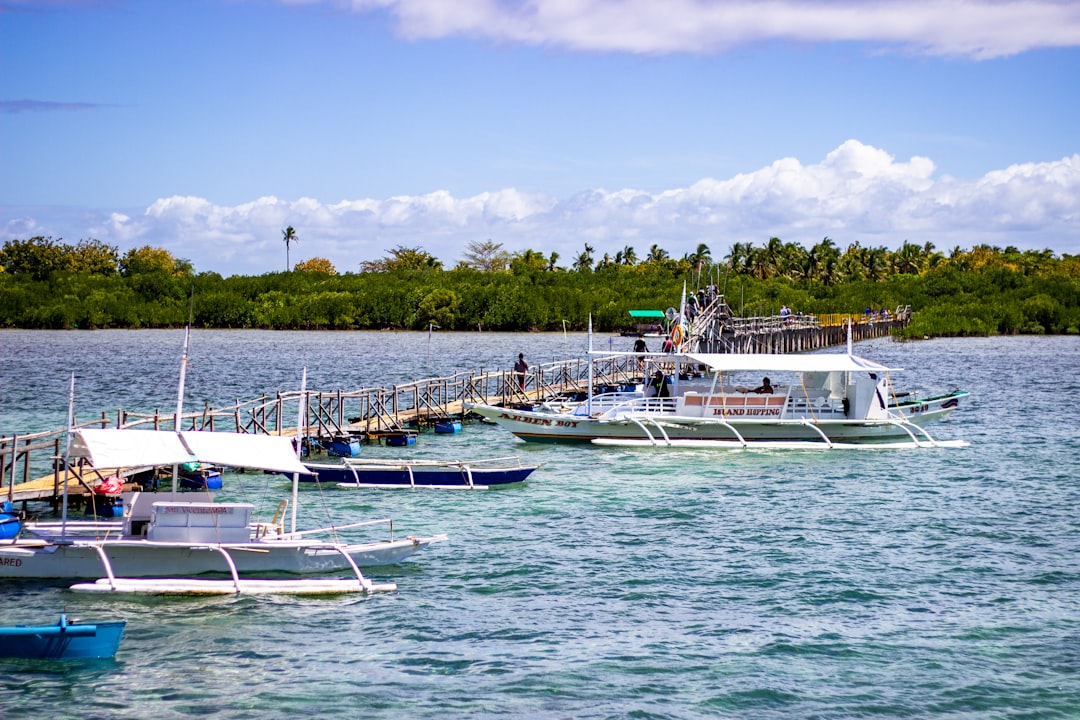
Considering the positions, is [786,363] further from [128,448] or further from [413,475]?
[128,448]

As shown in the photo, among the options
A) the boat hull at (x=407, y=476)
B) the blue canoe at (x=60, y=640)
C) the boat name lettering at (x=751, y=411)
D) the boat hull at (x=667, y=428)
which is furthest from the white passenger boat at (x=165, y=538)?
the boat name lettering at (x=751, y=411)

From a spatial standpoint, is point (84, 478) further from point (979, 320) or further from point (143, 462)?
point (979, 320)

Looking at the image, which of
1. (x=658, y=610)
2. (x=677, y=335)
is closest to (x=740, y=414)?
(x=677, y=335)

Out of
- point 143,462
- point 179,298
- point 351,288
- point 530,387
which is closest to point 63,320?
point 179,298

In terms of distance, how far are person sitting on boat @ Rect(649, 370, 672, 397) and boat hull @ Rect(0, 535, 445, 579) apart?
22404 millimetres

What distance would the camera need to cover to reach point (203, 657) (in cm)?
1978

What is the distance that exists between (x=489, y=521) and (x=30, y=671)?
530 inches

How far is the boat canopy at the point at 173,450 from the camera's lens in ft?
74.5

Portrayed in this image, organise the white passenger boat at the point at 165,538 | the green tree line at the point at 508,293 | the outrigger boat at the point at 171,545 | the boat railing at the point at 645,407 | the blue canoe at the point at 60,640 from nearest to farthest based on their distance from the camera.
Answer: the blue canoe at the point at 60,640 → the outrigger boat at the point at 171,545 → the white passenger boat at the point at 165,538 → the boat railing at the point at 645,407 → the green tree line at the point at 508,293

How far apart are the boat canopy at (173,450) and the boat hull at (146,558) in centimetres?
160

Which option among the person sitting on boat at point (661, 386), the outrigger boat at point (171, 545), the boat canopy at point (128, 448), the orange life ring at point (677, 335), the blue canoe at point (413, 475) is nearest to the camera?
the boat canopy at point (128, 448)

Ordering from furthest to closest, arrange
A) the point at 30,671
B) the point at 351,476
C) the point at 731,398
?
1. the point at 731,398
2. the point at 351,476
3. the point at 30,671

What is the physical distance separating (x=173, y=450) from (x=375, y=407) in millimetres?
22873

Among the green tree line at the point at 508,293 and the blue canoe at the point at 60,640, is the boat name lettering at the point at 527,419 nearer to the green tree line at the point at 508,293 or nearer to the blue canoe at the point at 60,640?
the blue canoe at the point at 60,640
